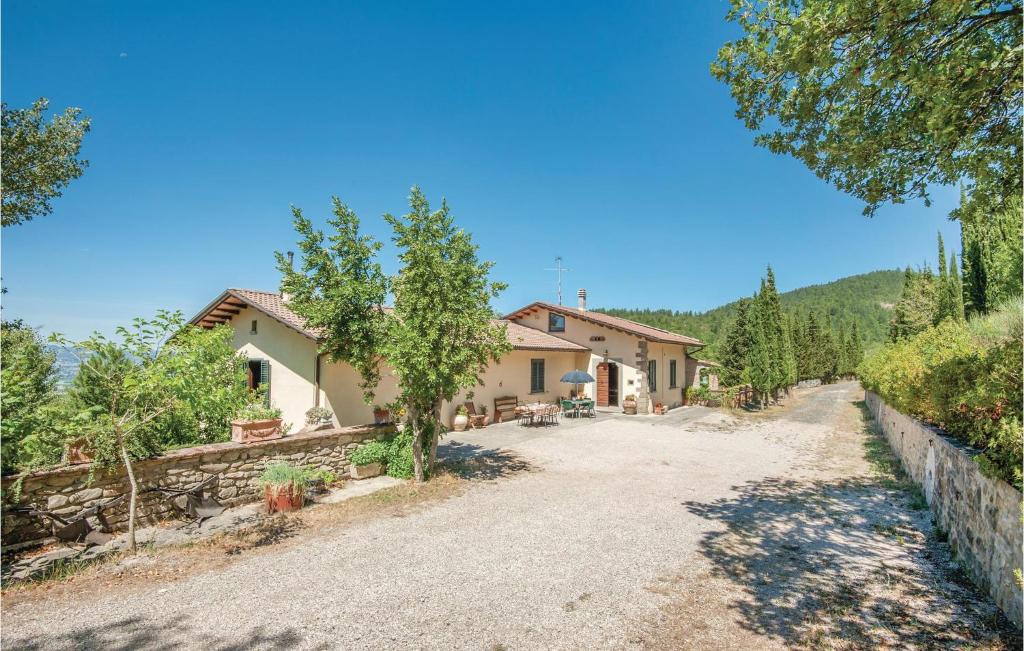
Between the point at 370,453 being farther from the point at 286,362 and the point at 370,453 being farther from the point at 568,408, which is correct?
the point at 568,408

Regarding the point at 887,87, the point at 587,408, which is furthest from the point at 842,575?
the point at 587,408

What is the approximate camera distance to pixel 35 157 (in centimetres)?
1150

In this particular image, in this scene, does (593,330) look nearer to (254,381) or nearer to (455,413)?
(455,413)

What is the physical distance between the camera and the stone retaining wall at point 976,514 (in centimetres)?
397

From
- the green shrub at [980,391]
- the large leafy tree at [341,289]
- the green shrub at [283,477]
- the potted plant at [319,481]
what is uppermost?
the large leafy tree at [341,289]

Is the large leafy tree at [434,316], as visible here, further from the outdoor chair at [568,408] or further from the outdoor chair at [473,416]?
the outdoor chair at [568,408]

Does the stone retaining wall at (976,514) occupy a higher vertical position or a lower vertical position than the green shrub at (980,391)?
lower

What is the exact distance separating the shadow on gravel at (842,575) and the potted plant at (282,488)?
633 centimetres

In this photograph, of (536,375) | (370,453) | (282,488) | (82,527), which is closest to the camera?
(82,527)

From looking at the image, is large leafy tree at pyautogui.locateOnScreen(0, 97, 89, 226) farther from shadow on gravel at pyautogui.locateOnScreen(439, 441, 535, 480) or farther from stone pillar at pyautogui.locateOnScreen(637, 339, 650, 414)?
stone pillar at pyautogui.locateOnScreen(637, 339, 650, 414)

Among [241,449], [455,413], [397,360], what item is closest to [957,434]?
[397,360]

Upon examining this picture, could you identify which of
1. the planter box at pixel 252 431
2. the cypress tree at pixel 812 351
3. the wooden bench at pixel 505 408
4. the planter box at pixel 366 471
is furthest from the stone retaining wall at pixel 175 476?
the cypress tree at pixel 812 351

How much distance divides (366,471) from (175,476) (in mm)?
3266

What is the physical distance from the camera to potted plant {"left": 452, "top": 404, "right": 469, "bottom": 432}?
50.1ft
